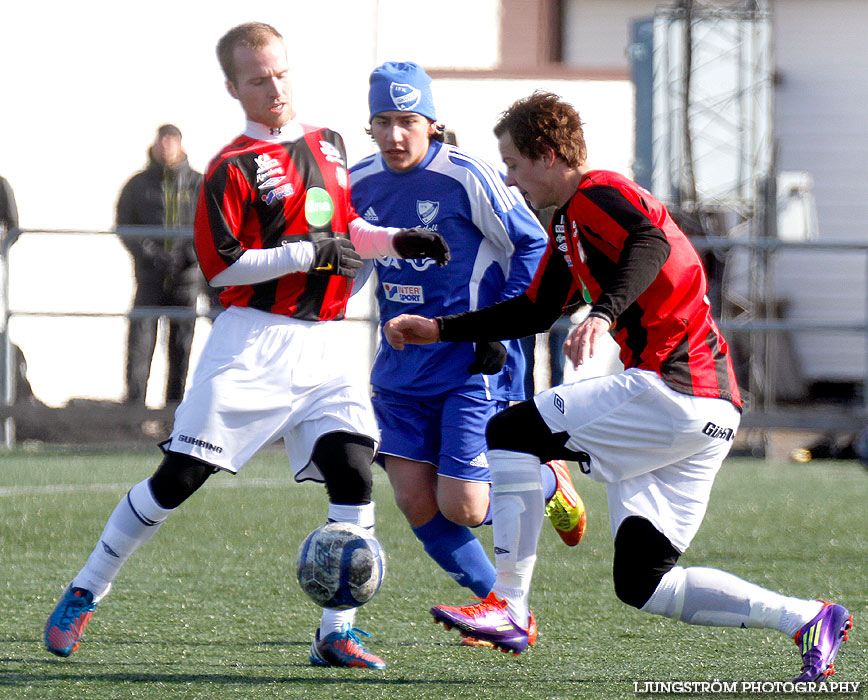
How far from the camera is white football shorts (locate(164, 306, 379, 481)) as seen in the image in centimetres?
408

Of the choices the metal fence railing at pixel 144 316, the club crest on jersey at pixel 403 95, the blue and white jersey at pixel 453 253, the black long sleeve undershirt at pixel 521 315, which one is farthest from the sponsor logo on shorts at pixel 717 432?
the metal fence railing at pixel 144 316

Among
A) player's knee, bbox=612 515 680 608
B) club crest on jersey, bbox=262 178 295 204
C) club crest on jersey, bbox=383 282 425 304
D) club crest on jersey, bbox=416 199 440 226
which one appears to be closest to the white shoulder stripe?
club crest on jersey, bbox=416 199 440 226

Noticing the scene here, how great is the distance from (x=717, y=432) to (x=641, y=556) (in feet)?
1.23

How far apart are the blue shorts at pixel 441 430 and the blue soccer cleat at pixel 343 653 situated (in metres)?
0.80

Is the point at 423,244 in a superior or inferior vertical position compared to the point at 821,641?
superior

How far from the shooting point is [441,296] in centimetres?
486

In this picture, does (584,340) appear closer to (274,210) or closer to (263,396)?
(263,396)

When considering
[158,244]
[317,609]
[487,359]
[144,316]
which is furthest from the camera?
[158,244]

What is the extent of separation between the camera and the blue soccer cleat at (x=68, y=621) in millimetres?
4055

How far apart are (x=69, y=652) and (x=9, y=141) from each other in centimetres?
1029

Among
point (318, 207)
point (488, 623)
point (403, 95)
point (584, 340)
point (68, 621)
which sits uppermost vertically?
point (403, 95)

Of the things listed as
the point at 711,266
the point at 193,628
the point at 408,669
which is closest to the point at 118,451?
the point at 711,266

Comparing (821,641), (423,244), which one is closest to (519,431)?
(423,244)

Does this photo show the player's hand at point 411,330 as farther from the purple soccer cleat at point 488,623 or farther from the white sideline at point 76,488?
the white sideline at point 76,488
